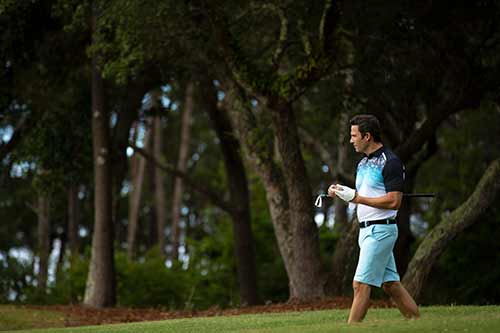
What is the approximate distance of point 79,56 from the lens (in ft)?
75.0

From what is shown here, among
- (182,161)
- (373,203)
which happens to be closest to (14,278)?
(182,161)

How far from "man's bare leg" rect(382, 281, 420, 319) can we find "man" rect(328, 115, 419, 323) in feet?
0.15

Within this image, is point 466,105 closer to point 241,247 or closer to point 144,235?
point 241,247

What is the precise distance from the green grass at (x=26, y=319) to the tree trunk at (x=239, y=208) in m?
7.21

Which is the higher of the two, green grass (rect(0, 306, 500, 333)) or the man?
the man

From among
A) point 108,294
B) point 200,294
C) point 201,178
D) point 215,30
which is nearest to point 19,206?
point 201,178

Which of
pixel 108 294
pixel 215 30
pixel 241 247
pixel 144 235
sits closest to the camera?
pixel 215 30

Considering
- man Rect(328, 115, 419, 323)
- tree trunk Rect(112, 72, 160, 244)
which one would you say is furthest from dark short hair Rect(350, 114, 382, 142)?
tree trunk Rect(112, 72, 160, 244)

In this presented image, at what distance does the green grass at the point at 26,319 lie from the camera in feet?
50.8

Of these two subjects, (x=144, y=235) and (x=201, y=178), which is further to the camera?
(x=144, y=235)

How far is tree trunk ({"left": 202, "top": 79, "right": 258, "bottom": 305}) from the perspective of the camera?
950 inches

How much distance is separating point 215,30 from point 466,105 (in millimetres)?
5339

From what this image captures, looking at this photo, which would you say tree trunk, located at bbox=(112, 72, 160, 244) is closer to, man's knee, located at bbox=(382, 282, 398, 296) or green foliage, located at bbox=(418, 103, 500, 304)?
green foliage, located at bbox=(418, 103, 500, 304)

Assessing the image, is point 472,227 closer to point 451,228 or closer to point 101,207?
point 451,228
